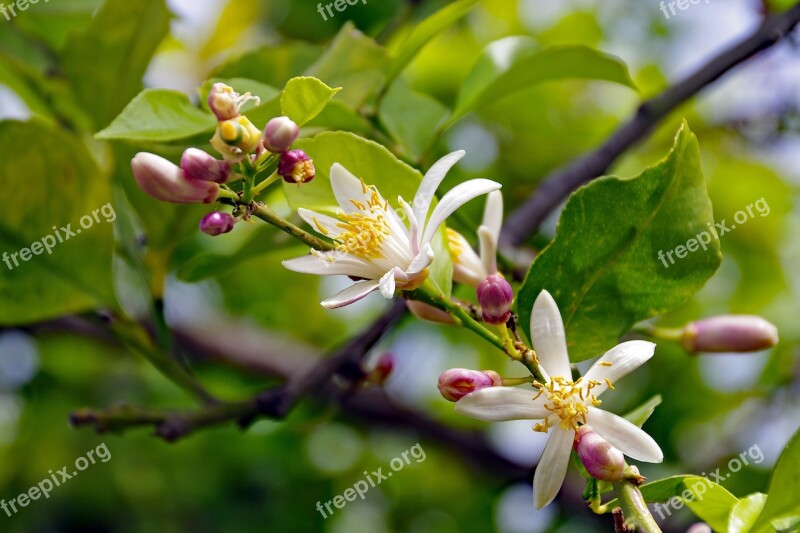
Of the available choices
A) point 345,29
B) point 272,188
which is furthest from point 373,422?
point 345,29

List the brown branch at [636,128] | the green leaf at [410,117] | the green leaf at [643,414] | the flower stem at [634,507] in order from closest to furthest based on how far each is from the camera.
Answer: the flower stem at [634,507]
the green leaf at [643,414]
the green leaf at [410,117]
the brown branch at [636,128]

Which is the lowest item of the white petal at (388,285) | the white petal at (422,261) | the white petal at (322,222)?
the white petal at (322,222)

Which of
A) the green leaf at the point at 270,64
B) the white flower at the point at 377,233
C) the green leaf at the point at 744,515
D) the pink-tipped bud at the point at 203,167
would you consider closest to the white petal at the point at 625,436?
the green leaf at the point at 744,515

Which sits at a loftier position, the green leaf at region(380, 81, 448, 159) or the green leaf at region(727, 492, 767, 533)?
the green leaf at region(380, 81, 448, 159)

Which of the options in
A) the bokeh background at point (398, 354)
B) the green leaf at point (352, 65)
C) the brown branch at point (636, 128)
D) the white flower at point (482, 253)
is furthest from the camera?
the bokeh background at point (398, 354)

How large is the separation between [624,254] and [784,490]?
269mm

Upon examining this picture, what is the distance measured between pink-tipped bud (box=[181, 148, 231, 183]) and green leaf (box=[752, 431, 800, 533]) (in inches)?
23.2

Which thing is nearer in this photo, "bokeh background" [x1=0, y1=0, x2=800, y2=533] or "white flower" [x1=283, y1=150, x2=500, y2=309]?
"white flower" [x1=283, y1=150, x2=500, y2=309]

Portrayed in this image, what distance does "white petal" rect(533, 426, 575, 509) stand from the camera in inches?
31.6

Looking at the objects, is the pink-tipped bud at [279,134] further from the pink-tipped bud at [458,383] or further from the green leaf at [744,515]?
the green leaf at [744,515]

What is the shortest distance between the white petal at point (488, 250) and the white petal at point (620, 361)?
0.62 feet

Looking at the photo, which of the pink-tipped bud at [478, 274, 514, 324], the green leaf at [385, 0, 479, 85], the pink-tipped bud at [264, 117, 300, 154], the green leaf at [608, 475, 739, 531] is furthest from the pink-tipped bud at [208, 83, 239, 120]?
the green leaf at [608, 475, 739, 531]

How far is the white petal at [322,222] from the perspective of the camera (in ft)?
2.88

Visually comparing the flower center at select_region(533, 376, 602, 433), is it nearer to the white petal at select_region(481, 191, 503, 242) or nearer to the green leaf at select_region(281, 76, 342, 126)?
the white petal at select_region(481, 191, 503, 242)
